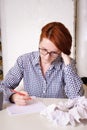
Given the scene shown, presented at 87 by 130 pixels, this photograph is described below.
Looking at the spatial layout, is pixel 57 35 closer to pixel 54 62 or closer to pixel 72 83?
pixel 54 62

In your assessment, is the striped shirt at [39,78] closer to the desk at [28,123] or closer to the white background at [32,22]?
the desk at [28,123]

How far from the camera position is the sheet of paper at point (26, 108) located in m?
1.29

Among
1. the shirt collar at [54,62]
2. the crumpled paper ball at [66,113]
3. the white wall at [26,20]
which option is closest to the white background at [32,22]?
the white wall at [26,20]

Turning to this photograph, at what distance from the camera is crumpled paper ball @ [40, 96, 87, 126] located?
1.14 m

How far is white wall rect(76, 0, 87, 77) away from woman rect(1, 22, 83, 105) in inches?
49.1

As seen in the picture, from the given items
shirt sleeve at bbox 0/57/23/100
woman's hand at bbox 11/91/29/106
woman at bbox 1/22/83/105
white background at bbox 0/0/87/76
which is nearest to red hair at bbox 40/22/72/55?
woman at bbox 1/22/83/105

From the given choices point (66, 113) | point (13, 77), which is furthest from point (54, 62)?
point (66, 113)

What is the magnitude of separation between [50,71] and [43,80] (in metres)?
0.09

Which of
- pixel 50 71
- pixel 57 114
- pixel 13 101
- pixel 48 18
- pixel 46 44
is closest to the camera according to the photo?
pixel 57 114

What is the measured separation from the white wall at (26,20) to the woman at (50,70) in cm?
123

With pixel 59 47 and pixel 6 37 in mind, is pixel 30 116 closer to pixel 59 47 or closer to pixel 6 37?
pixel 59 47

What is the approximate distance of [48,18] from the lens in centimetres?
288

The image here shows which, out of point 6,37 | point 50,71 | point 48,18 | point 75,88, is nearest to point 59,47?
point 50,71

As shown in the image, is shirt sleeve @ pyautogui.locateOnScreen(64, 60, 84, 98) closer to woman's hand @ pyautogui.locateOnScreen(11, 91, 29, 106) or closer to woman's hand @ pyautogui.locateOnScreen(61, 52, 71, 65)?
woman's hand @ pyautogui.locateOnScreen(61, 52, 71, 65)
